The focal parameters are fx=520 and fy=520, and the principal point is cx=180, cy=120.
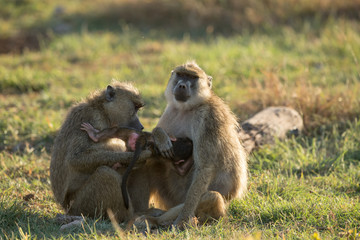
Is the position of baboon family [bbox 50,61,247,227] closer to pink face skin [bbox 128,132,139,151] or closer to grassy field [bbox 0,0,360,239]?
pink face skin [bbox 128,132,139,151]

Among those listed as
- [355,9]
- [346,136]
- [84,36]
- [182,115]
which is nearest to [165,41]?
[84,36]

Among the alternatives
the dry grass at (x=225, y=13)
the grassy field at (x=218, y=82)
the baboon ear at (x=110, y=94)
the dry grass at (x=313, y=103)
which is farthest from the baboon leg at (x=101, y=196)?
the dry grass at (x=225, y=13)

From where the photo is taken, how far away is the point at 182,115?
4.74m

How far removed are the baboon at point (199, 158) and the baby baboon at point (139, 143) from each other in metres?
0.10

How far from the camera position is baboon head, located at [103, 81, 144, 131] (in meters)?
4.57

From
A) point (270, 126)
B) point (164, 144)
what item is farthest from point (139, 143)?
point (270, 126)

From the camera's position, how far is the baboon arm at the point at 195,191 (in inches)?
163

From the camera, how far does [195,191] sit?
4215 mm

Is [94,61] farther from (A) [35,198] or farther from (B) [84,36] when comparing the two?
(A) [35,198]

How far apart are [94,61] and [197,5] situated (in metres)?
3.87

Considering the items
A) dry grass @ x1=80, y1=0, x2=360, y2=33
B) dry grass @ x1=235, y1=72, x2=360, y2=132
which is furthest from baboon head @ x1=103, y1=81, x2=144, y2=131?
dry grass @ x1=80, y1=0, x2=360, y2=33

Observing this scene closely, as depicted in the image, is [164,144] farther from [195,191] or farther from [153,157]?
[195,191]

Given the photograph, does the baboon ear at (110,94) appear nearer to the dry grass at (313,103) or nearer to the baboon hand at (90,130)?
the baboon hand at (90,130)

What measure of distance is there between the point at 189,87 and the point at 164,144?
58 cm
